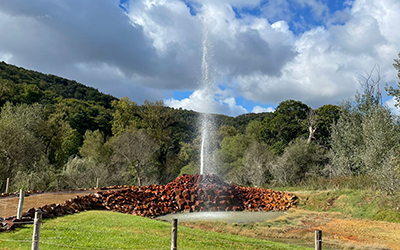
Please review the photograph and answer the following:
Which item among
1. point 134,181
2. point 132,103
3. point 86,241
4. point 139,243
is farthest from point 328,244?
point 132,103

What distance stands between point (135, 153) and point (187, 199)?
18.3 metres

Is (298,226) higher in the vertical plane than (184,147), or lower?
lower

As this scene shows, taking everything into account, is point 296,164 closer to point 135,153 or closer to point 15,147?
point 135,153

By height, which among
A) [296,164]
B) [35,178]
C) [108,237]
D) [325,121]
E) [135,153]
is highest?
[325,121]

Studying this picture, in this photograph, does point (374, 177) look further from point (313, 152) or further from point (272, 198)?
point (313, 152)

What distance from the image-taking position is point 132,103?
51.2m

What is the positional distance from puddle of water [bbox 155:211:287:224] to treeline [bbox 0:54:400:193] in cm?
728

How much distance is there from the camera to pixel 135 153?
37781mm

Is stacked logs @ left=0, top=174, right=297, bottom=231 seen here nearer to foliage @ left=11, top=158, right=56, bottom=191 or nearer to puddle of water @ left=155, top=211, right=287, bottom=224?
puddle of water @ left=155, top=211, right=287, bottom=224

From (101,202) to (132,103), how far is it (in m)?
34.8

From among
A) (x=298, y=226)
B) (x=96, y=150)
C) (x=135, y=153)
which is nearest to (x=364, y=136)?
(x=298, y=226)

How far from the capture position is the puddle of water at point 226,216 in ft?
57.8

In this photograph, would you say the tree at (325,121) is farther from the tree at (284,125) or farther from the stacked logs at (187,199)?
the stacked logs at (187,199)

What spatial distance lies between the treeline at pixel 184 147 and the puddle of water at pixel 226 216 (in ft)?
23.9
